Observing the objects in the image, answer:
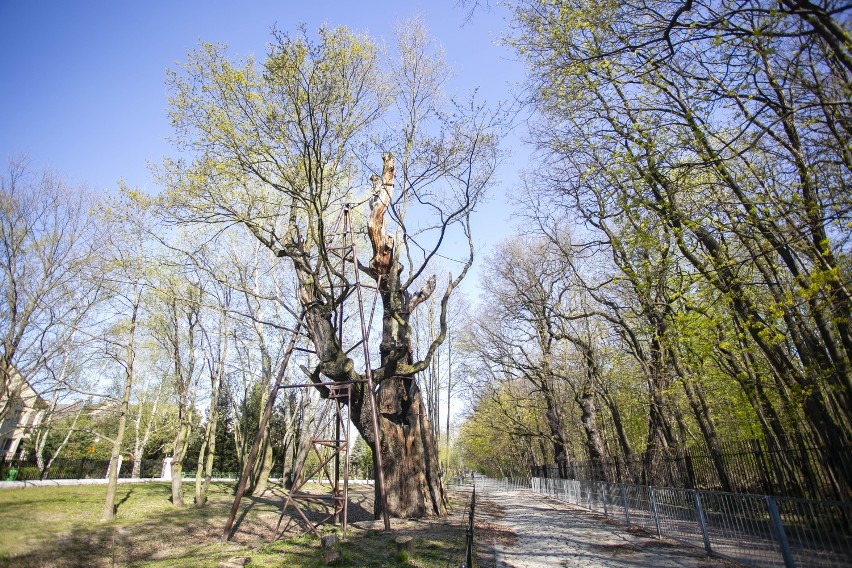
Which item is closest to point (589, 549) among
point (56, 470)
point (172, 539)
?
point (172, 539)

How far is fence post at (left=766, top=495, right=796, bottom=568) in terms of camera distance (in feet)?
17.5

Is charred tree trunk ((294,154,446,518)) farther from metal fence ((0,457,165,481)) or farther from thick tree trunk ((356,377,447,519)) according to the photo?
metal fence ((0,457,165,481))

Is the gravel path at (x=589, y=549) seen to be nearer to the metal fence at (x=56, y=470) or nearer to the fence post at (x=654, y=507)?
the fence post at (x=654, y=507)

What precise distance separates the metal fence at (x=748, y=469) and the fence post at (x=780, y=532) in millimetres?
1937

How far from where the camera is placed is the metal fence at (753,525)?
470 centimetres

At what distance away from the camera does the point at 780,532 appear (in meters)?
5.52

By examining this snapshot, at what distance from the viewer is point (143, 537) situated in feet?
31.9

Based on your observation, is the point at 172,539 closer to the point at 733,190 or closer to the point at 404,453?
the point at 404,453

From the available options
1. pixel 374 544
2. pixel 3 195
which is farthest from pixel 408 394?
pixel 3 195

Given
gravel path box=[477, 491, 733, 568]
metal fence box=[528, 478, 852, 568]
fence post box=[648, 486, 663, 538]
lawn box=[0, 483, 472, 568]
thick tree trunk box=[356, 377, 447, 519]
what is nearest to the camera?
metal fence box=[528, 478, 852, 568]

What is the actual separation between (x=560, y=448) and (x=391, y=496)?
1731 cm

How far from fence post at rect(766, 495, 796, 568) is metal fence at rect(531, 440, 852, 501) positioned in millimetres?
1937

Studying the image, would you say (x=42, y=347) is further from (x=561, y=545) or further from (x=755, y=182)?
(x=755, y=182)

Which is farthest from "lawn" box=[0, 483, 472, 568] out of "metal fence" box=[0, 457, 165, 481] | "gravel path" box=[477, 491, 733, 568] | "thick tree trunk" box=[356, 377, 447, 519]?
"metal fence" box=[0, 457, 165, 481]
